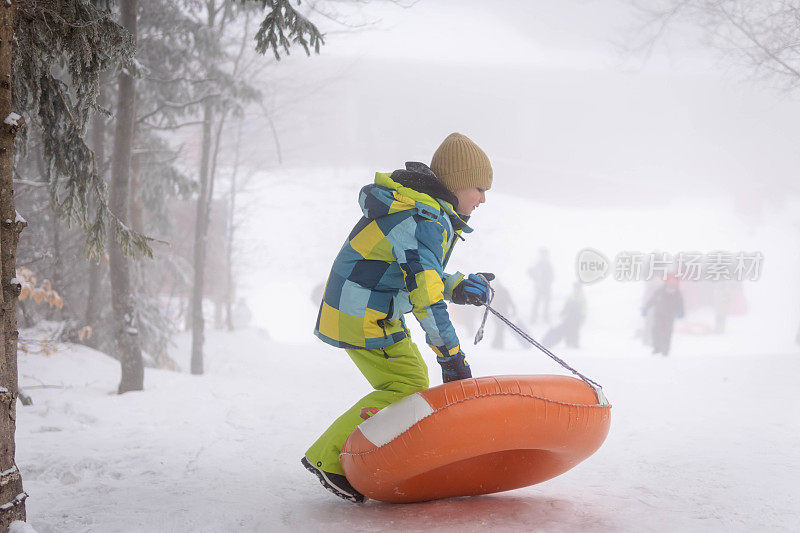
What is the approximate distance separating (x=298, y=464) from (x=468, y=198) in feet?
5.83

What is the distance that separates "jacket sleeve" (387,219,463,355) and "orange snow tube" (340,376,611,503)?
204 mm

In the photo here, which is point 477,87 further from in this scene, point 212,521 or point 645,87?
point 212,521

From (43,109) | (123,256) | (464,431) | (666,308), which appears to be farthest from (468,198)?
(666,308)

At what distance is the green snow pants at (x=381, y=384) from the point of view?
91.1 inches

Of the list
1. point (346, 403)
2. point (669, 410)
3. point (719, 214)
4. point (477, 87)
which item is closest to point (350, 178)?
point (477, 87)

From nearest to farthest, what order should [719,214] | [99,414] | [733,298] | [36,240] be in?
[99,414] → [36,240] → [733,298] → [719,214]

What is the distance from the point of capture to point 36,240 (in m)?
6.84

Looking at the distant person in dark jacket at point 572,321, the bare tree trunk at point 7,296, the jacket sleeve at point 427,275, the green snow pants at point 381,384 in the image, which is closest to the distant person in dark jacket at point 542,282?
the distant person in dark jacket at point 572,321

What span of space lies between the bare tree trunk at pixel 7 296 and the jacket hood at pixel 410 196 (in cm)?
119

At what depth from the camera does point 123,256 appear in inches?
A: 193

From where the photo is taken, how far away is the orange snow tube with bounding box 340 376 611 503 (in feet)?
6.38

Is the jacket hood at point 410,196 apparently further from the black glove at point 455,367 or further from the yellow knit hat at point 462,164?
the black glove at point 455,367

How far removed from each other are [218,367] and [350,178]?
9.51 meters

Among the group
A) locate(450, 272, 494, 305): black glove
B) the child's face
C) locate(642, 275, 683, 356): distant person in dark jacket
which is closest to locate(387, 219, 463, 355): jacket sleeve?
locate(450, 272, 494, 305): black glove
